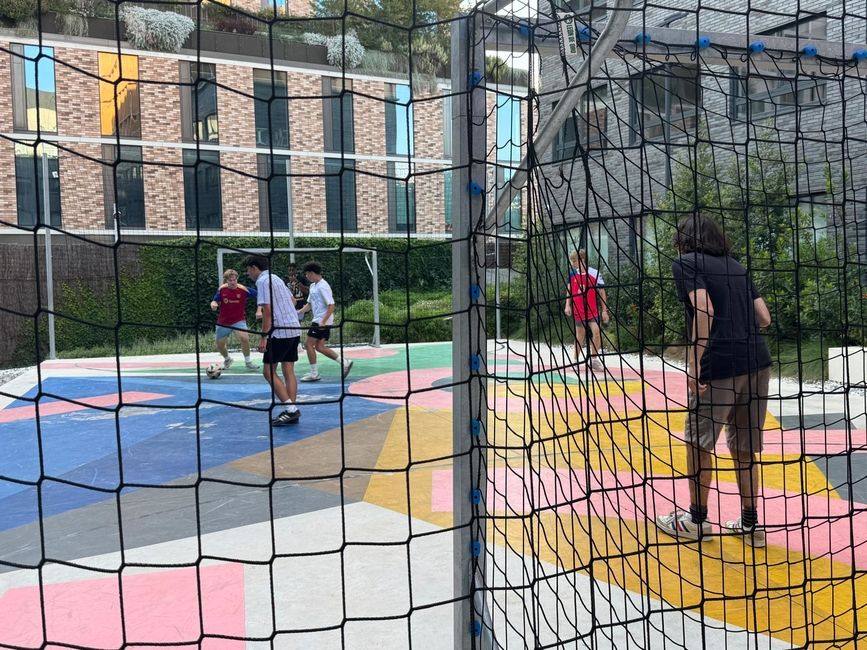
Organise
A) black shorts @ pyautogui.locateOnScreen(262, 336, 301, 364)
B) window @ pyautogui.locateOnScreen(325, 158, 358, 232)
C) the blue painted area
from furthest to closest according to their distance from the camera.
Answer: window @ pyautogui.locateOnScreen(325, 158, 358, 232)
black shorts @ pyautogui.locateOnScreen(262, 336, 301, 364)
the blue painted area

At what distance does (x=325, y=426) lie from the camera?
6.61 meters

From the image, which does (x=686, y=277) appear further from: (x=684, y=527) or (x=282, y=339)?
(x=282, y=339)

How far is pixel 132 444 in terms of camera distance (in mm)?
6133

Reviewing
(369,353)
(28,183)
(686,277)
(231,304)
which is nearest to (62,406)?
(231,304)

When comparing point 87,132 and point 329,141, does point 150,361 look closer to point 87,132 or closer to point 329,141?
point 87,132

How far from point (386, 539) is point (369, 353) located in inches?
385

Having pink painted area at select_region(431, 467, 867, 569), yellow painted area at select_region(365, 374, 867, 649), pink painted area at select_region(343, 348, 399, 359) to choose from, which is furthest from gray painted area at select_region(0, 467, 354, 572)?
pink painted area at select_region(343, 348, 399, 359)

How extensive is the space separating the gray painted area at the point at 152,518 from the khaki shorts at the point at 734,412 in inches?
78.5

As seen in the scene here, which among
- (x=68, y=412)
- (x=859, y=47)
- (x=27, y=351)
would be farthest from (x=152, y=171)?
(x=859, y=47)

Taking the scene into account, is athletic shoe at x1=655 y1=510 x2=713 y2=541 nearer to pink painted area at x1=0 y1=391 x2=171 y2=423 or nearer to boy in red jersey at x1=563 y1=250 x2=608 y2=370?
boy in red jersey at x1=563 y1=250 x2=608 y2=370

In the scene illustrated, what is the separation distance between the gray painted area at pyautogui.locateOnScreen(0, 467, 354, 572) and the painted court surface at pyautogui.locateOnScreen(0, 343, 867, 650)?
0.02 meters

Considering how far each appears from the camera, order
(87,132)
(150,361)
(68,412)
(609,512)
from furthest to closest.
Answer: (87,132) < (150,361) < (68,412) < (609,512)

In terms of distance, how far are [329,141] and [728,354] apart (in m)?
19.8

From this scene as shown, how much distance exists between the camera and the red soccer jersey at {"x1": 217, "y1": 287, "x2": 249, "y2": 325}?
29.8 ft
